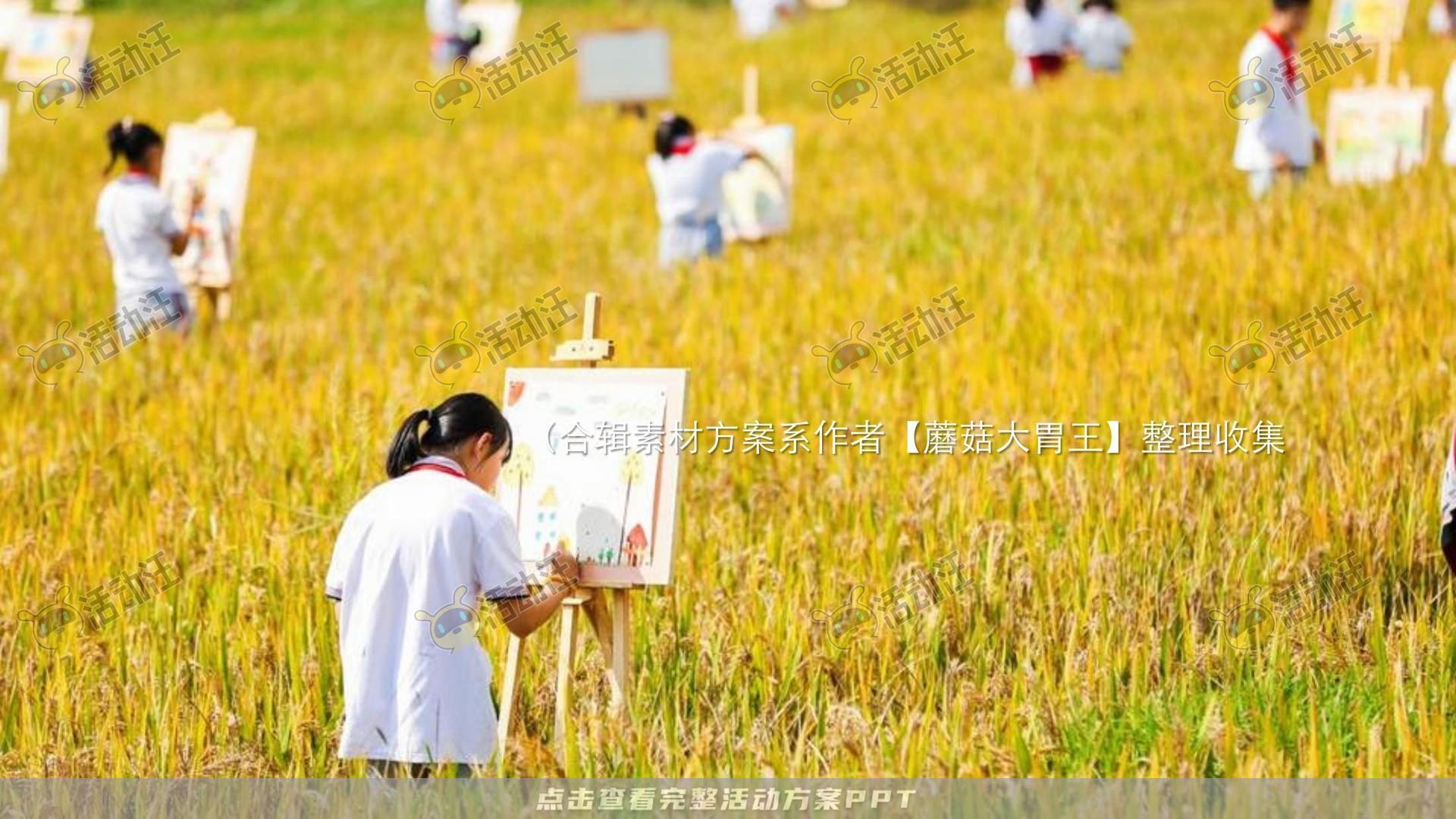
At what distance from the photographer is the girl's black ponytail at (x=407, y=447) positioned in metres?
4.77

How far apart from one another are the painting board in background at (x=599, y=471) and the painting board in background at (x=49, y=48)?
69.1ft

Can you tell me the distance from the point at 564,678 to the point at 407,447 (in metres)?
0.72

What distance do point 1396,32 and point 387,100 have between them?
1448 cm

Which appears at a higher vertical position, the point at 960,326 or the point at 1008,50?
the point at 1008,50

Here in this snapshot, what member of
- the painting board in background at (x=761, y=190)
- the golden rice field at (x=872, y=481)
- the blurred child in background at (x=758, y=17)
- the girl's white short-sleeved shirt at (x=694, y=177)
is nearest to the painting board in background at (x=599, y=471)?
the golden rice field at (x=872, y=481)

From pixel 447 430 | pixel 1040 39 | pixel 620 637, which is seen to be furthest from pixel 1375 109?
pixel 447 430

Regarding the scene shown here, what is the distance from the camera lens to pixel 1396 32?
1490cm

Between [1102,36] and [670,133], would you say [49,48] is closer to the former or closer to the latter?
[1102,36]

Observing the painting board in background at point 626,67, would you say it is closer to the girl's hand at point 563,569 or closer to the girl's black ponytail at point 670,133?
the girl's black ponytail at point 670,133

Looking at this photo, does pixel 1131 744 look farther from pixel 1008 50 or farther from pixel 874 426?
pixel 1008 50

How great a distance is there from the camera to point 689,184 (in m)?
11.9

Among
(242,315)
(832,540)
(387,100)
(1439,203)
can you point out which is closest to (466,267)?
(242,315)

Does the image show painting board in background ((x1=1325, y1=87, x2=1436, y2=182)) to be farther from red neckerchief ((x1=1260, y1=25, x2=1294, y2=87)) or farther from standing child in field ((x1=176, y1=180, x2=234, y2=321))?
standing child in field ((x1=176, y1=180, x2=234, y2=321))

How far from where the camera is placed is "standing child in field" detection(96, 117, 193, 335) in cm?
1022
